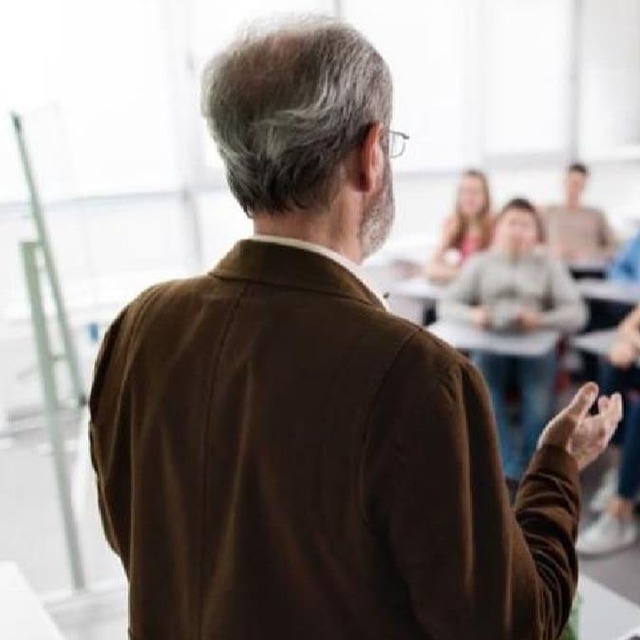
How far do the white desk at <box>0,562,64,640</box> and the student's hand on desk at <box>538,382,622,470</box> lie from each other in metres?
0.94

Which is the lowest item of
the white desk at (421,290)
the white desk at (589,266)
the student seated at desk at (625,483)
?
the student seated at desk at (625,483)

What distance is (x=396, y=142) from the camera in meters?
0.83

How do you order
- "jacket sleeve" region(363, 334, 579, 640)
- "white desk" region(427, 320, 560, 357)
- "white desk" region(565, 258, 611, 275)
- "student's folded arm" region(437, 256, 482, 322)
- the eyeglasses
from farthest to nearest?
"white desk" region(565, 258, 611, 275) < "student's folded arm" region(437, 256, 482, 322) < "white desk" region(427, 320, 560, 357) < the eyeglasses < "jacket sleeve" region(363, 334, 579, 640)

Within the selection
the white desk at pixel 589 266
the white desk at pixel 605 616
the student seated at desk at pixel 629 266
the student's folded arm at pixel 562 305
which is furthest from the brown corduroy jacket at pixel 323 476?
the white desk at pixel 589 266

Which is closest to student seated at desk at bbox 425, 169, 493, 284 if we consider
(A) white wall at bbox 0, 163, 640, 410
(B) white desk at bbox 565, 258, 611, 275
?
(A) white wall at bbox 0, 163, 640, 410

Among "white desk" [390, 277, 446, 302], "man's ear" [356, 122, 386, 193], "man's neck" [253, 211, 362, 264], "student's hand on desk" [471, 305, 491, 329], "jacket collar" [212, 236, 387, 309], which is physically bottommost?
"white desk" [390, 277, 446, 302]

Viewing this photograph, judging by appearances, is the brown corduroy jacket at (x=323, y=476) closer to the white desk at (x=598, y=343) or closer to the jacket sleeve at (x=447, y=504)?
the jacket sleeve at (x=447, y=504)

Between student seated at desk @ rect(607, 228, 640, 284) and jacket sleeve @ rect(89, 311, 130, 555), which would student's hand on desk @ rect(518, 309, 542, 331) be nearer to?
student seated at desk @ rect(607, 228, 640, 284)

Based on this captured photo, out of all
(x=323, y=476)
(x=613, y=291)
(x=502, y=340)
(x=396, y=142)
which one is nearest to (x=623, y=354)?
(x=502, y=340)

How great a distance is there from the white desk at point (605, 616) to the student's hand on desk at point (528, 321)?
1.81 metres

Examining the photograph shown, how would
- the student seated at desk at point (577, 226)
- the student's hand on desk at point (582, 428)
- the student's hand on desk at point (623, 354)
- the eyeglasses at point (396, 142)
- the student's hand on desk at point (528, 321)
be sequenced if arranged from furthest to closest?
the student seated at desk at point (577, 226) → the student's hand on desk at point (528, 321) → the student's hand on desk at point (623, 354) → the student's hand on desk at point (582, 428) → the eyeglasses at point (396, 142)

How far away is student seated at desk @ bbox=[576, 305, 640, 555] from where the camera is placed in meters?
2.69

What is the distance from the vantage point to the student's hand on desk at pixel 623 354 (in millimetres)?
2672

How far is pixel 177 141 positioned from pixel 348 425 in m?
4.11
